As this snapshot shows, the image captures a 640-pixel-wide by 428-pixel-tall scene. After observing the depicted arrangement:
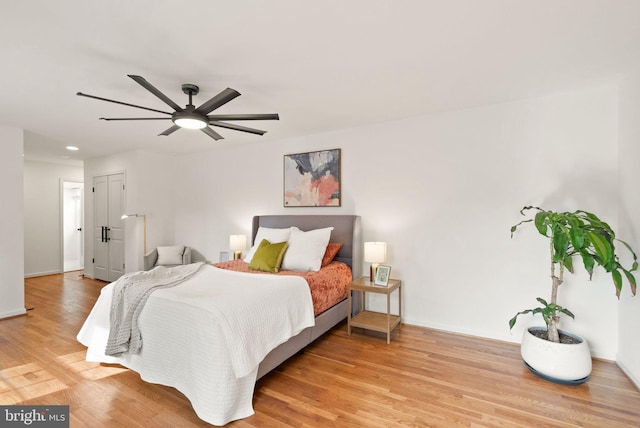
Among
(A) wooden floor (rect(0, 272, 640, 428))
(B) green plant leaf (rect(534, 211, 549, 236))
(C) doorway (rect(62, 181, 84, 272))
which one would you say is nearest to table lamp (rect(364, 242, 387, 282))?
(A) wooden floor (rect(0, 272, 640, 428))

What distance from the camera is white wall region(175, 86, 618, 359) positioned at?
2633mm

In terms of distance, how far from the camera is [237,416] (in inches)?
72.3

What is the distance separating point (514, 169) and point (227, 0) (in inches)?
114

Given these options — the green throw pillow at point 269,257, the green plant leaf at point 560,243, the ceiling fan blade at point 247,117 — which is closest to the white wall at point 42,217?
the green throw pillow at point 269,257

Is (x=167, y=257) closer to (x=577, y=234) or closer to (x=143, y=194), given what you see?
(x=143, y=194)

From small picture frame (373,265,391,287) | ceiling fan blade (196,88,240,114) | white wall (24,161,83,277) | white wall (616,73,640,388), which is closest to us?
ceiling fan blade (196,88,240,114)

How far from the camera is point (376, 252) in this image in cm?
326

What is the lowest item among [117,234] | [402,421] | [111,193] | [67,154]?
[402,421]

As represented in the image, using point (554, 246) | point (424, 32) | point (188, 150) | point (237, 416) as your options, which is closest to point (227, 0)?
point (424, 32)

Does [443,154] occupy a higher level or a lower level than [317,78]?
lower

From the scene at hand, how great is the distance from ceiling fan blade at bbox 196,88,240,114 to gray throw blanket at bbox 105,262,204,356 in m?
1.46

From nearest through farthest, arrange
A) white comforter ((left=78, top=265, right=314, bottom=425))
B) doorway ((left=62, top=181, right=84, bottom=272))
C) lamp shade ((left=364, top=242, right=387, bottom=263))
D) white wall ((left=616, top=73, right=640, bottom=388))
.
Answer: white comforter ((left=78, top=265, right=314, bottom=425)) < white wall ((left=616, top=73, right=640, bottom=388)) < lamp shade ((left=364, top=242, right=387, bottom=263)) < doorway ((left=62, top=181, right=84, bottom=272))

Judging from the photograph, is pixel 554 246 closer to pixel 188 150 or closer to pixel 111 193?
pixel 188 150

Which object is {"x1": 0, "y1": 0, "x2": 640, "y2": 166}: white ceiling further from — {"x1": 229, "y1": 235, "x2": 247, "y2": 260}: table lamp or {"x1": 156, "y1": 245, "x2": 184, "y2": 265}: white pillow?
{"x1": 156, "y1": 245, "x2": 184, "y2": 265}: white pillow
